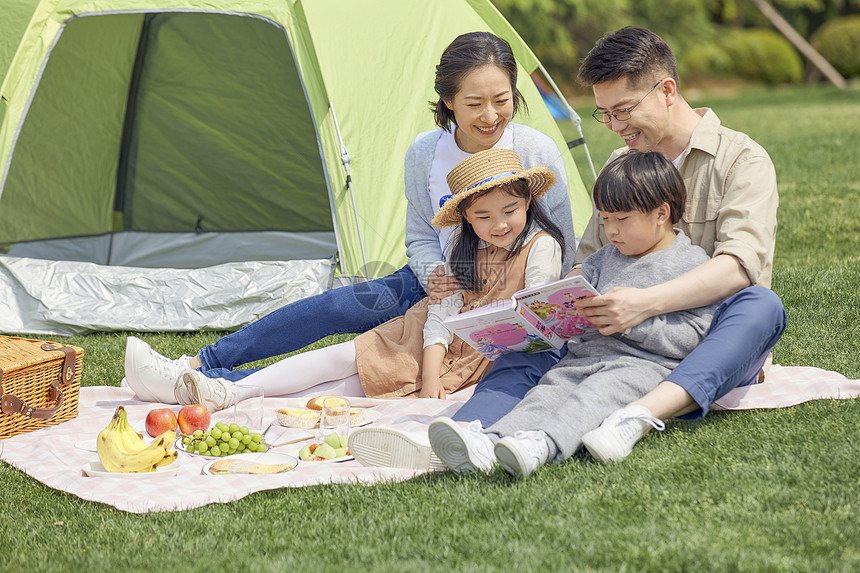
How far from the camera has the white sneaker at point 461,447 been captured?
7.50 feet

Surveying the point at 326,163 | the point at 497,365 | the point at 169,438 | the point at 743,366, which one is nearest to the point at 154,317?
the point at 326,163

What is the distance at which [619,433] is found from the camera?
92.1 inches

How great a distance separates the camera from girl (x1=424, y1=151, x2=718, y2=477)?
235 cm

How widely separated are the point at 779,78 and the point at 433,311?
57.9ft

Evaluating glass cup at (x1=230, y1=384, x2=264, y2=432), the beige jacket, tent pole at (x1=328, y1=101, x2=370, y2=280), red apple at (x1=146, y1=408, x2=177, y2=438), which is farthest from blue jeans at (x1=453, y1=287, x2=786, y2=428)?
tent pole at (x1=328, y1=101, x2=370, y2=280)

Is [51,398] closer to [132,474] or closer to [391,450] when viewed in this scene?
[132,474]

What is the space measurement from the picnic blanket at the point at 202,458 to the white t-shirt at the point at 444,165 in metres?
0.58

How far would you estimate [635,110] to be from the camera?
9.19ft

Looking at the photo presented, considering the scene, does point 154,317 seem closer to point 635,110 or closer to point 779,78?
point 635,110

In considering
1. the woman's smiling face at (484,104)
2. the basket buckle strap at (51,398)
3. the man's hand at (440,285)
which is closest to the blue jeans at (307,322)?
the man's hand at (440,285)

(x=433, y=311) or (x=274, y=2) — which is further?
(x=274, y=2)

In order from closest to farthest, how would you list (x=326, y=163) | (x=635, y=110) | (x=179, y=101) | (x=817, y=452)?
(x=817, y=452)
(x=635, y=110)
(x=326, y=163)
(x=179, y=101)

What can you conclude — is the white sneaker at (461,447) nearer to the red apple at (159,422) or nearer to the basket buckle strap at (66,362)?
the red apple at (159,422)

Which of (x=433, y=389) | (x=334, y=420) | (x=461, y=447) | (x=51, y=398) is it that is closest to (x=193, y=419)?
(x=334, y=420)
